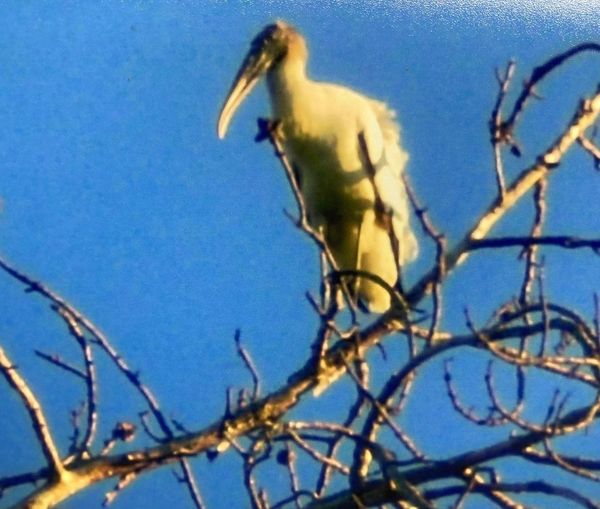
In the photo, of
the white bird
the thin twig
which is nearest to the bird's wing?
the white bird

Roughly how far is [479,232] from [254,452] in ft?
2.09

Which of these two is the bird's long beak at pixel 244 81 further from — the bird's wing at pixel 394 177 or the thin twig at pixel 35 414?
the thin twig at pixel 35 414

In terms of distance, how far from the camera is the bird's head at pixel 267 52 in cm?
384

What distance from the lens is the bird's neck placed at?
13.1 feet

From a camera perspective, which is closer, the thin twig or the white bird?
the thin twig

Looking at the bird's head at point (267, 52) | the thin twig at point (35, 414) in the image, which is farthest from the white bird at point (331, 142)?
the thin twig at point (35, 414)

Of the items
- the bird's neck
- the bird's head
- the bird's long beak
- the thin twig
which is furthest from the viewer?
the bird's neck

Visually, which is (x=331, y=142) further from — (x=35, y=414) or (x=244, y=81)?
(x=35, y=414)

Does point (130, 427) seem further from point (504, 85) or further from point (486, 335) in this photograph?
point (504, 85)

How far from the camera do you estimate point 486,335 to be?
214 cm

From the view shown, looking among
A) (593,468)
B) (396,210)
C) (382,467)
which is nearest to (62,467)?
(382,467)

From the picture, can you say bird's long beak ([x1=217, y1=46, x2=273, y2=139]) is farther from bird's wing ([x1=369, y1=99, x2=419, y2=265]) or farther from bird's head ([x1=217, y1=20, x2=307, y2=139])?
bird's wing ([x1=369, y1=99, x2=419, y2=265])

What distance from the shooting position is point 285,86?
4.02 metres

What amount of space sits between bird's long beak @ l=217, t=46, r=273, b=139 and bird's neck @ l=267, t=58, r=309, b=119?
5 centimetres
